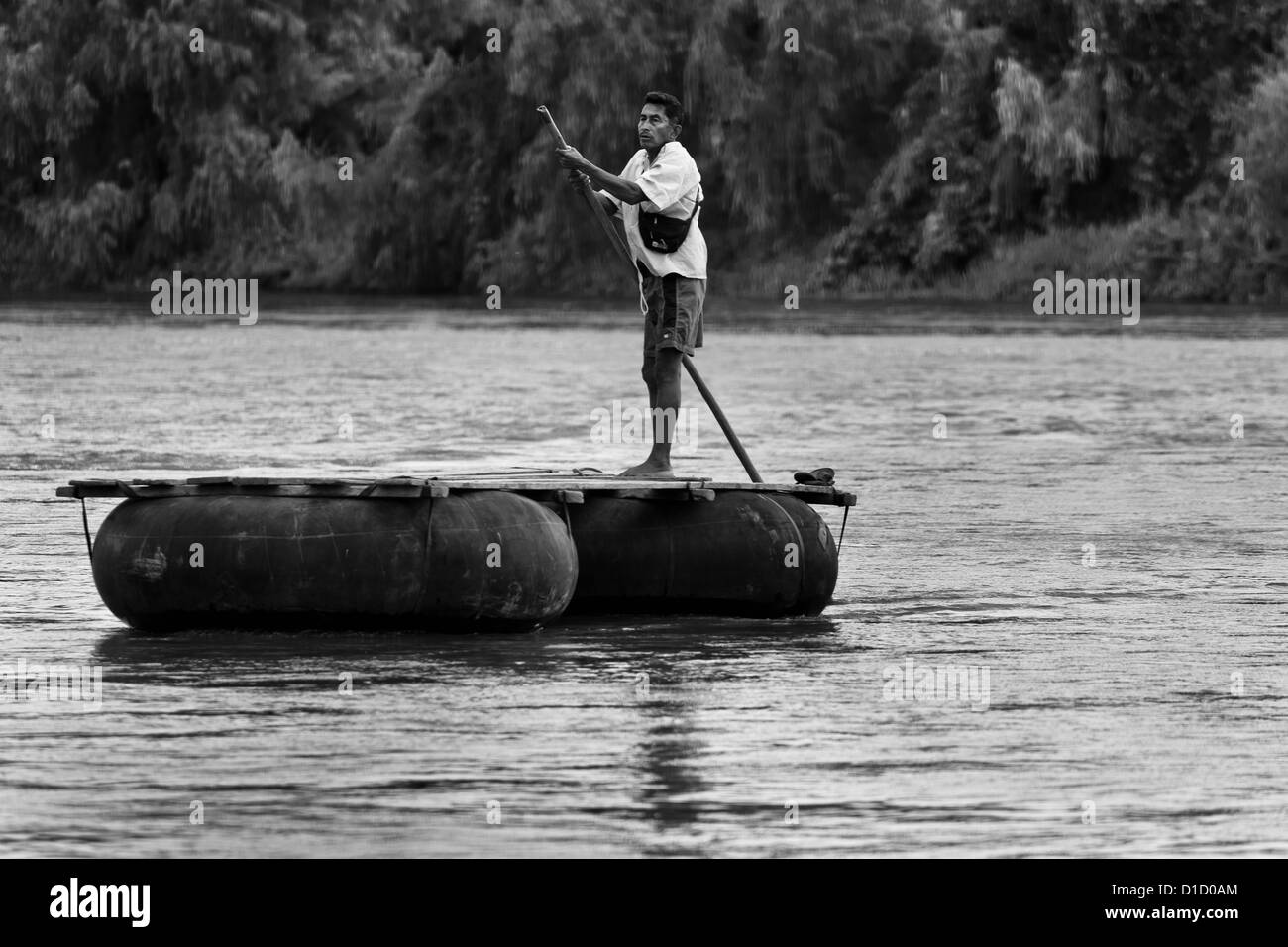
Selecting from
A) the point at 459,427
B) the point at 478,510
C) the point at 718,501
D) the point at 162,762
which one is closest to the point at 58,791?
the point at 162,762

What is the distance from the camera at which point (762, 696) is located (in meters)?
10.7

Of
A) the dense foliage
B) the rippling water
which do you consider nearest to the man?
the rippling water

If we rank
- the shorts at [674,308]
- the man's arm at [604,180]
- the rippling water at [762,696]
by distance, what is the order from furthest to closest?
the shorts at [674,308]
the man's arm at [604,180]
the rippling water at [762,696]

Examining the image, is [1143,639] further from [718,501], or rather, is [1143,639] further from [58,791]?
[58,791]

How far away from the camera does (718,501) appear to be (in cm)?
1243

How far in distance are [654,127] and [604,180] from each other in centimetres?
47

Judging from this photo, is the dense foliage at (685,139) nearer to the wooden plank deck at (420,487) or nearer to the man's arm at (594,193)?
the man's arm at (594,193)

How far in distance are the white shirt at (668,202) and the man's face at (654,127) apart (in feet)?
0.16

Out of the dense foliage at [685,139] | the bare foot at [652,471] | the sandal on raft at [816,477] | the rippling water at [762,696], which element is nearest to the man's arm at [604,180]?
the bare foot at [652,471]

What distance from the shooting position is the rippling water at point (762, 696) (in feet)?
27.6

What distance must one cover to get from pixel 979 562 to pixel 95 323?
1281 inches

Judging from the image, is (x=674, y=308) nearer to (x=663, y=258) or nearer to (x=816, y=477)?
(x=663, y=258)

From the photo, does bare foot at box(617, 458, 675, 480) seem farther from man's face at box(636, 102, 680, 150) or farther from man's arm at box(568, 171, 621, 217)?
man's face at box(636, 102, 680, 150)

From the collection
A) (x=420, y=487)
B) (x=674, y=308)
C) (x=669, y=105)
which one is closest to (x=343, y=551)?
(x=420, y=487)
